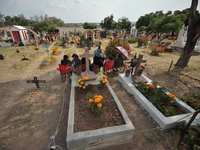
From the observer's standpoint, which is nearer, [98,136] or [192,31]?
[98,136]

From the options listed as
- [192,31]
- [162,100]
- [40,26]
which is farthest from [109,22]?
[162,100]

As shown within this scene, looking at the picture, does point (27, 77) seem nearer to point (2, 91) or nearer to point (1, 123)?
point (2, 91)

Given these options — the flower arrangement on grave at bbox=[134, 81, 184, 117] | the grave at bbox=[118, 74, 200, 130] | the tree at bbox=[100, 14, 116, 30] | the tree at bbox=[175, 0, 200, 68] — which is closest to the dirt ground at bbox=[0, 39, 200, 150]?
the grave at bbox=[118, 74, 200, 130]

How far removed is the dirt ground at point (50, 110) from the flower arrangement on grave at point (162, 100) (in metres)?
0.46

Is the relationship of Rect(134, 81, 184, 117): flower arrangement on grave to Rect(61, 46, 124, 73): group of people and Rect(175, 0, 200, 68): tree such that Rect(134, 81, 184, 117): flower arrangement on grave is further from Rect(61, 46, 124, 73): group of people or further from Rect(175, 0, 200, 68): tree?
Rect(175, 0, 200, 68): tree

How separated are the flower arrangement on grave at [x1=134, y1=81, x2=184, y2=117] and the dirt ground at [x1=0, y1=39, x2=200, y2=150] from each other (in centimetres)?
46

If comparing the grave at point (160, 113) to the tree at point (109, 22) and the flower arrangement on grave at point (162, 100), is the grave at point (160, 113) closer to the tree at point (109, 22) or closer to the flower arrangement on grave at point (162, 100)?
the flower arrangement on grave at point (162, 100)

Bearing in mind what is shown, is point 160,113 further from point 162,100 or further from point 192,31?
point 192,31

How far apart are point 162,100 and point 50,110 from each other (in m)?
4.01

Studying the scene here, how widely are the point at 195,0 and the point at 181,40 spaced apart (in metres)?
8.64

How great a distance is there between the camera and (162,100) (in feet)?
10.9

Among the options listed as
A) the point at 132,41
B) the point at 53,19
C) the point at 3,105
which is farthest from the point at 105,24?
the point at 53,19

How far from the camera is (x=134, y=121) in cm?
307

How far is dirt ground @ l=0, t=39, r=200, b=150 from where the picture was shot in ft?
8.23
